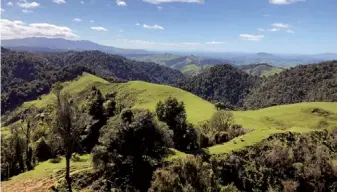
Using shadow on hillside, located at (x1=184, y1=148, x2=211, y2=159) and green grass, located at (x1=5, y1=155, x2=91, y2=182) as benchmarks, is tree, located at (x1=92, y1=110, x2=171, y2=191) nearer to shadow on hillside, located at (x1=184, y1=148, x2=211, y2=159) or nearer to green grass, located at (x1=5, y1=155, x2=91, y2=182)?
green grass, located at (x1=5, y1=155, x2=91, y2=182)

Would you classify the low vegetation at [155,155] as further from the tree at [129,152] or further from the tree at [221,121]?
the tree at [221,121]

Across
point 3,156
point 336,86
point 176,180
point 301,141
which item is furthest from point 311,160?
point 336,86

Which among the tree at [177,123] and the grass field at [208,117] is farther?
the tree at [177,123]

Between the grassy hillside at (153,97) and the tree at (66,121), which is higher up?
the tree at (66,121)

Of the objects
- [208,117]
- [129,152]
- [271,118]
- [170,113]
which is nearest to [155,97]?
[208,117]

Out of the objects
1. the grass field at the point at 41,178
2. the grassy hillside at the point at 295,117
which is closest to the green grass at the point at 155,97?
the grassy hillside at the point at 295,117

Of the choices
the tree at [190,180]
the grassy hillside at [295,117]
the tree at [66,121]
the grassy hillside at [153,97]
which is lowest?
the grassy hillside at [153,97]
